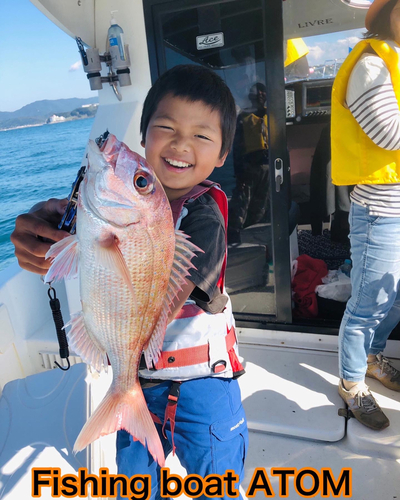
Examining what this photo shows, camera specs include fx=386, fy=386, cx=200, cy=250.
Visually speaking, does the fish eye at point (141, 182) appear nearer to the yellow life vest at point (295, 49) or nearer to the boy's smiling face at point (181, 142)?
the boy's smiling face at point (181, 142)

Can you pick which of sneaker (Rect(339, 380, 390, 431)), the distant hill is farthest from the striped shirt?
the distant hill

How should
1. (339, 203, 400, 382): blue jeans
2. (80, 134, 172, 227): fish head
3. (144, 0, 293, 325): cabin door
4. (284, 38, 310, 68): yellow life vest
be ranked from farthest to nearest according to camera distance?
(284, 38, 310, 68): yellow life vest, (144, 0, 293, 325): cabin door, (339, 203, 400, 382): blue jeans, (80, 134, 172, 227): fish head

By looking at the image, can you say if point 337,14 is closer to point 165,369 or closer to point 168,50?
point 168,50

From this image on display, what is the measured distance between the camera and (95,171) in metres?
0.79

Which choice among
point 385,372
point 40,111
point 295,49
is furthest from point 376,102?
point 40,111

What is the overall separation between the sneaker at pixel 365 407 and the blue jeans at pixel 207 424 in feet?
4.00

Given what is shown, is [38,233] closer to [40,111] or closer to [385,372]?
[385,372]

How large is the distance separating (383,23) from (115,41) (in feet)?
6.27

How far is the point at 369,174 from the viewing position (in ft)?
6.68

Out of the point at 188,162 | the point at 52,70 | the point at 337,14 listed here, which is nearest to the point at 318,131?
the point at 337,14

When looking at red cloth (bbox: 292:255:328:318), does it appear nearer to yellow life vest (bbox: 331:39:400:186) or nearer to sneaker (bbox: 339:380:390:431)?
sneaker (bbox: 339:380:390:431)

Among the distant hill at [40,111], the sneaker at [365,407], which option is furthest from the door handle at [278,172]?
the distant hill at [40,111]

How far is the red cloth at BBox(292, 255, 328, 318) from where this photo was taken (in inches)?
134

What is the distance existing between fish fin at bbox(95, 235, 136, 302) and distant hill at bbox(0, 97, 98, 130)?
4851 cm
